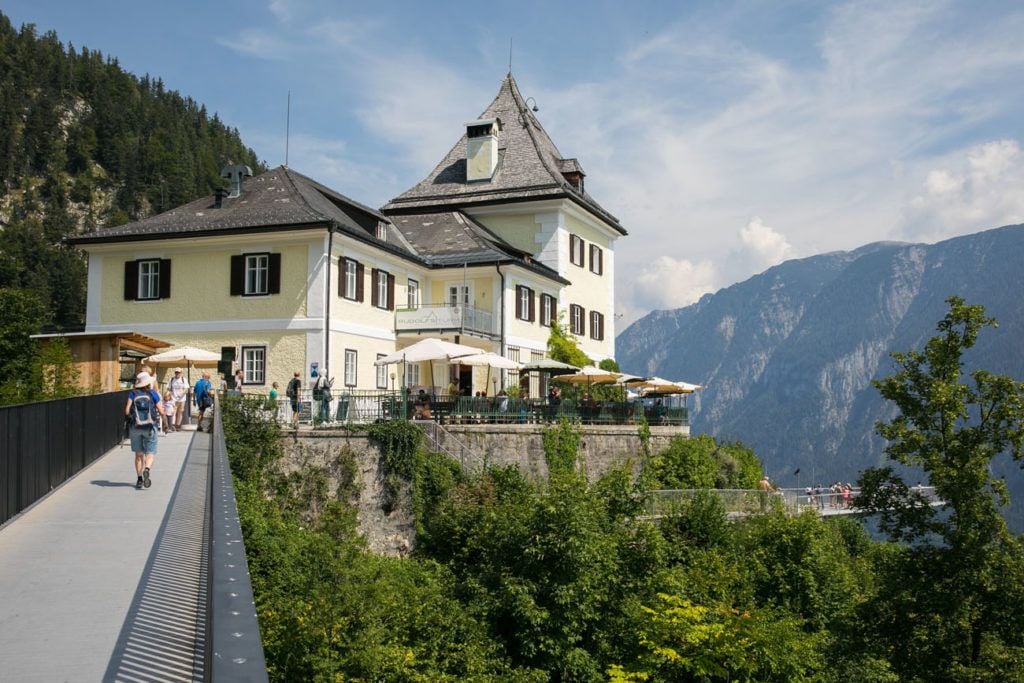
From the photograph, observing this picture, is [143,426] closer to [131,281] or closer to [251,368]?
[251,368]

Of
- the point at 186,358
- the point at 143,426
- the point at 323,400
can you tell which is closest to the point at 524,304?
the point at 323,400

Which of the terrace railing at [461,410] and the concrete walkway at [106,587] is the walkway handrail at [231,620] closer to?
the concrete walkway at [106,587]

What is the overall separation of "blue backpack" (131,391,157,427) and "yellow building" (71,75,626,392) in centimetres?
1689

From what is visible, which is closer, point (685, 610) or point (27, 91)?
point (685, 610)

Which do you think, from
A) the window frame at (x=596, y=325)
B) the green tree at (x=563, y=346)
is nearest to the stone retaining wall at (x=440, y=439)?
the green tree at (x=563, y=346)

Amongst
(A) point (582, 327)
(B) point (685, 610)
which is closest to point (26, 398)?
(B) point (685, 610)

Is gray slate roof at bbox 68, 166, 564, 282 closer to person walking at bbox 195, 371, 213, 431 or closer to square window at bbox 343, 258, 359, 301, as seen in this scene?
square window at bbox 343, 258, 359, 301

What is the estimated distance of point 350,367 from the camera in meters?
32.0

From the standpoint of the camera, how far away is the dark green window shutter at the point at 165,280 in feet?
106

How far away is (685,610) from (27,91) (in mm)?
142553

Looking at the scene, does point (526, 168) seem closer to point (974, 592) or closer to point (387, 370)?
point (387, 370)

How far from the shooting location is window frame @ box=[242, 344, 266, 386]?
31250 mm

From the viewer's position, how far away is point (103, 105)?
142 m

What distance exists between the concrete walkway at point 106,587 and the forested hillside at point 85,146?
357ft
